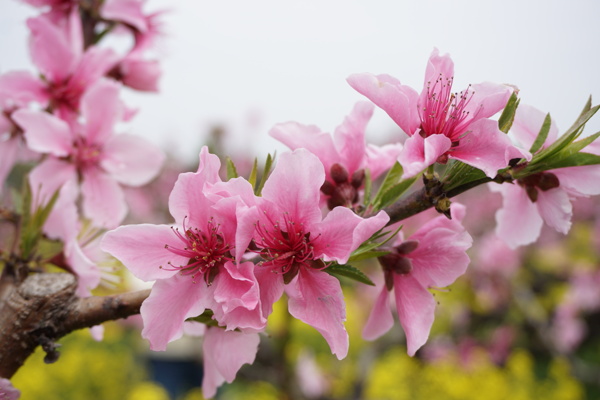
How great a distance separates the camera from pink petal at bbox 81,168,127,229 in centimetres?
87

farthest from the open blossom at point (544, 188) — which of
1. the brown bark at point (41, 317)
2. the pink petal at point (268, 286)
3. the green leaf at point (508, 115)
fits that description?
the brown bark at point (41, 317)

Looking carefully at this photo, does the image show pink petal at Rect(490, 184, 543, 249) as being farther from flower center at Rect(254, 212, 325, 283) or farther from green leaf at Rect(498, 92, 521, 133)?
flower center at Rect(254, 212, 325, 283)

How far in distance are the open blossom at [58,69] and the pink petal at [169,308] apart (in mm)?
559

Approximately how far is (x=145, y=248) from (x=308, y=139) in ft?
0.71

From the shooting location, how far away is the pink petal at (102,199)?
87cm

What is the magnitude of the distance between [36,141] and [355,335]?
4562 millimetres

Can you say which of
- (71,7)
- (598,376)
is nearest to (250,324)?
(71,7)

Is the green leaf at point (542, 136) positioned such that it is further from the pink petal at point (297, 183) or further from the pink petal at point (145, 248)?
the pink petal at point (145, 248)

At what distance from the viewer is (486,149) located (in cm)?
48

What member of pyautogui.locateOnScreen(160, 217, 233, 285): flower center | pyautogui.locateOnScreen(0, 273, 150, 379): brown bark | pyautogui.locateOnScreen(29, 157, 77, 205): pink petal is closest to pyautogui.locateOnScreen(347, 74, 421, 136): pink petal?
pyautogui.locateOnScreen(160, 217, 233, 285): flower center

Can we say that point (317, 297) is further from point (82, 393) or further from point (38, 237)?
point (82, 393)

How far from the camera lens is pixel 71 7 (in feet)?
3.34

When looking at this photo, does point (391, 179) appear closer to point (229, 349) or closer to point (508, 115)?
point (508, 115)

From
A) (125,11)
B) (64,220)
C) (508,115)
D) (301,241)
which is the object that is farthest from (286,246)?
(125,11)
